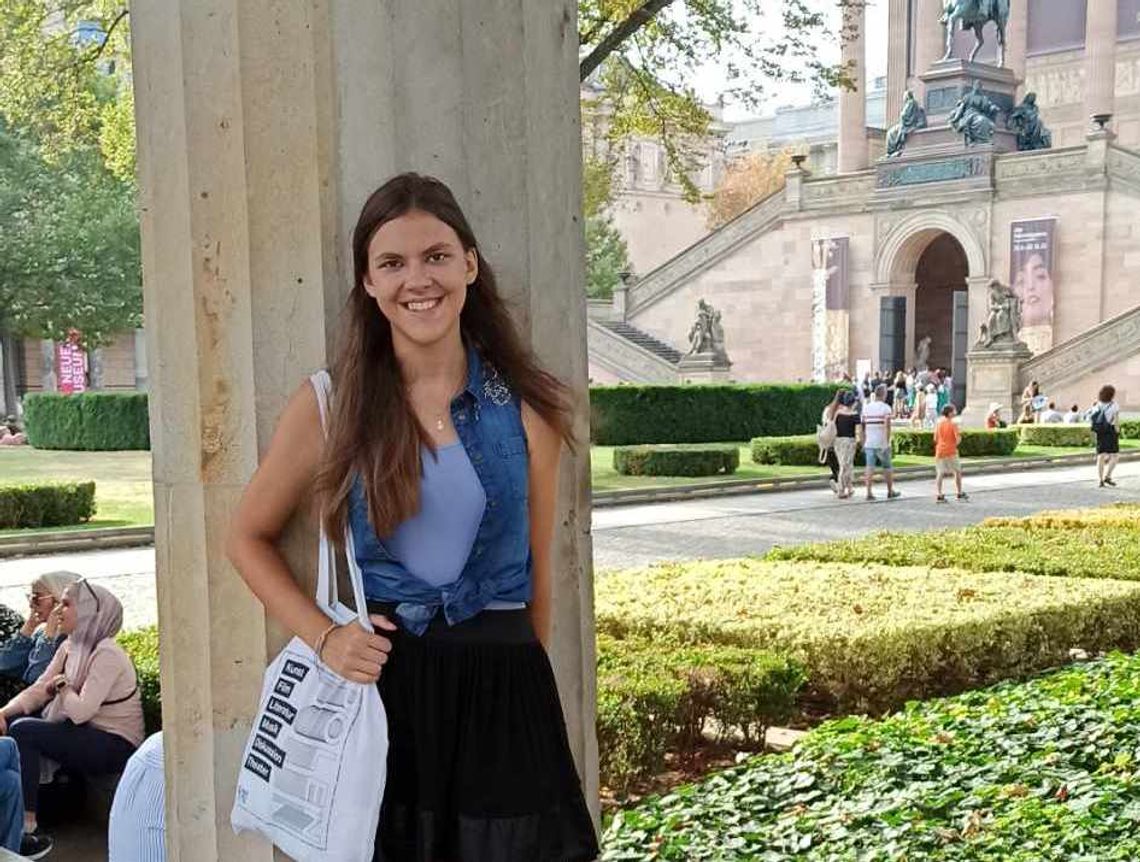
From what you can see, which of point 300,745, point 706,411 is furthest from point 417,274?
point 706,411

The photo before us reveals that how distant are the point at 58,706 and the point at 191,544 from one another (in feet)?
11.5

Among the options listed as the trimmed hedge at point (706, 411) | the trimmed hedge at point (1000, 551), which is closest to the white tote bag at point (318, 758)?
the trimmed hedge at point (1000, 551)

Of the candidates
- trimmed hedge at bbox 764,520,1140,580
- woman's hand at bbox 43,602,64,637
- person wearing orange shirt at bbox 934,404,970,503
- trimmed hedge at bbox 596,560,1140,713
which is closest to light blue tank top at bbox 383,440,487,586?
woman's hand at bbox 43,602,64,637

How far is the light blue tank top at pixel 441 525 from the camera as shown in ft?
7.80

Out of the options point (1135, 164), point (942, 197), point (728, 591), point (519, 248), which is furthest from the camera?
point (942, 197)

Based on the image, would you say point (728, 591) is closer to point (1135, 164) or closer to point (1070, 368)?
point (1070, 368)

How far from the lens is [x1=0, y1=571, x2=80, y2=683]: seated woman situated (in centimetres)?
636

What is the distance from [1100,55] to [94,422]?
37485 millimetres

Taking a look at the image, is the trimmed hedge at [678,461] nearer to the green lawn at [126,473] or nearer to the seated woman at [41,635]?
the green lawn at [126,473]

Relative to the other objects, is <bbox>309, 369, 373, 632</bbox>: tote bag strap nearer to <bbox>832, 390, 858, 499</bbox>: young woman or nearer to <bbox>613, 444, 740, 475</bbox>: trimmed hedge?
<bbox>832, 390, 858, 499</bbox>: young woman

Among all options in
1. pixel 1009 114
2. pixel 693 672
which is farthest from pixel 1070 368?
pixel 693 672

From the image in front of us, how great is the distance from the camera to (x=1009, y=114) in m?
43.5

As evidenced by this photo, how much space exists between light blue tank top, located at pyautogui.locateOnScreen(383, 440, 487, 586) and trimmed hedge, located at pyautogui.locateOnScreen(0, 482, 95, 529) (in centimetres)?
1615

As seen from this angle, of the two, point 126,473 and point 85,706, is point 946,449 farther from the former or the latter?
point 85,706
